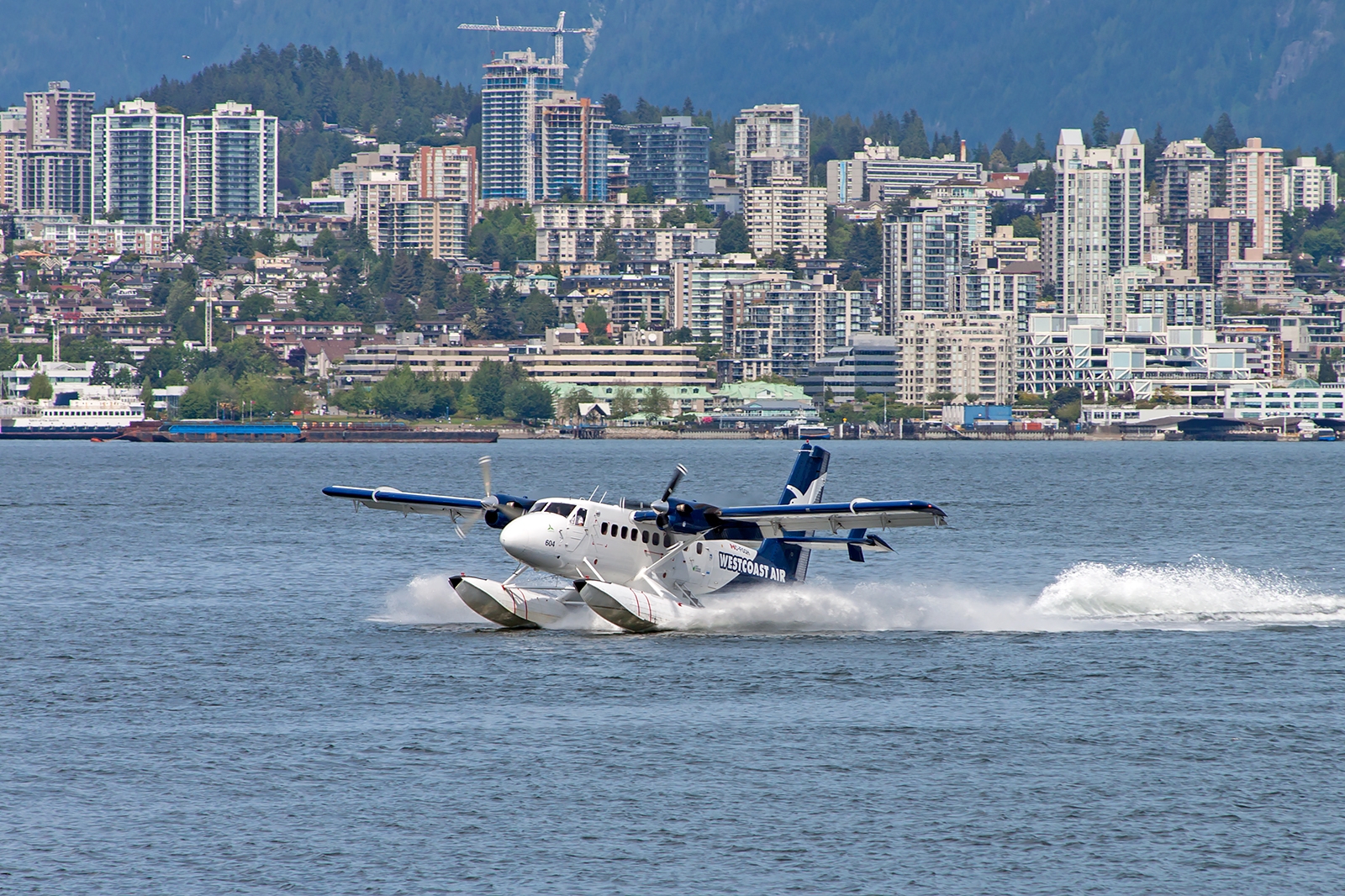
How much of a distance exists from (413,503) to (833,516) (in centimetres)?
918

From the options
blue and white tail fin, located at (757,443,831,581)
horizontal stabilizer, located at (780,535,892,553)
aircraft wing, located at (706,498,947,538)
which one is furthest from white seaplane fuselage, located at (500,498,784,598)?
blue and white tail fin, located at (757,443,831,581)

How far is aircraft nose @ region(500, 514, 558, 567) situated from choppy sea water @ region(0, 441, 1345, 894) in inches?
73.2

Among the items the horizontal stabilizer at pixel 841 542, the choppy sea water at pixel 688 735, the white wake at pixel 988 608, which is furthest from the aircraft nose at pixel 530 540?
the horizontal stabilizer at pixel 841 542

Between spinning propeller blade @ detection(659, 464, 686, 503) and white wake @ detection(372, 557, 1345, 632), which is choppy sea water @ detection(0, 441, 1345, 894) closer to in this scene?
white wake @ detection(372, 557, 1345, 632)

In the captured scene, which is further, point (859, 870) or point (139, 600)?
point (139, 600)

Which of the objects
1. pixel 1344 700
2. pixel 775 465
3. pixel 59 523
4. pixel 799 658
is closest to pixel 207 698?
pixel 799 658

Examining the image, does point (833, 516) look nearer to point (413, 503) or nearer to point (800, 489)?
point (800, 489)

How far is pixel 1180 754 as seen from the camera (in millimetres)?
28844

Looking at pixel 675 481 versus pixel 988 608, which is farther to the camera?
pixel 988 608

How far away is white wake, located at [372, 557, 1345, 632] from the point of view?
41.7 meters

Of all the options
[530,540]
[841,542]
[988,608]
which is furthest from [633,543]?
[988,608]

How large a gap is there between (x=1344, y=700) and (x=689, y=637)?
12.8m

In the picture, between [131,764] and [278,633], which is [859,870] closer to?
[131,764]

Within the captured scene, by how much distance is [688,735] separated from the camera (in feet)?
98.2
